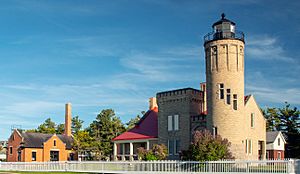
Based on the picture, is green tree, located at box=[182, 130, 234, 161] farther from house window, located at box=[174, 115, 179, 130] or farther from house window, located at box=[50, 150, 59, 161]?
house window, located at box=[50, 150, 59, 161]

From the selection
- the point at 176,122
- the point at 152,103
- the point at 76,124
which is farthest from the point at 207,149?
the point at 76,124

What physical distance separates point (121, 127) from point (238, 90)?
3114 cm

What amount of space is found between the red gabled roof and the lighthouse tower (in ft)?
31.1

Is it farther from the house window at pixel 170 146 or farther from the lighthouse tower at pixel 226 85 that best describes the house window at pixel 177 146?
the lighthouse tower at pixel 226 85

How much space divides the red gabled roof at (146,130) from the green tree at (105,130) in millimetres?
13864

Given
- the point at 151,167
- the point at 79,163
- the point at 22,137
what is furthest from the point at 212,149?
the point at 22,137

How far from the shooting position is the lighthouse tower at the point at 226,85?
35.3 m

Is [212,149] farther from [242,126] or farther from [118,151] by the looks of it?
[118,151]

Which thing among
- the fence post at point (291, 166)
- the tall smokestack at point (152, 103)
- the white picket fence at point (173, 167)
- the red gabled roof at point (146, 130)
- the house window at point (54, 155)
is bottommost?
the house window at point (54, 155)

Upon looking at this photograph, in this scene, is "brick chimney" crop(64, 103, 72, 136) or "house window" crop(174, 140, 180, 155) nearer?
"house window" crop(174, 140, 180, 155)

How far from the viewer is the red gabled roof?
4434 centimetres

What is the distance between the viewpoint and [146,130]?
45812 mm

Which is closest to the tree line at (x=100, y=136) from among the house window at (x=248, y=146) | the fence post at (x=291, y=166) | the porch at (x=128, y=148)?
the porch at (x=128, y=148)

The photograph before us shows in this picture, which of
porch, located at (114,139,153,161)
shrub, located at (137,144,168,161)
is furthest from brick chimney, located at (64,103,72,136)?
shrub, located at (137,144,168,161)
